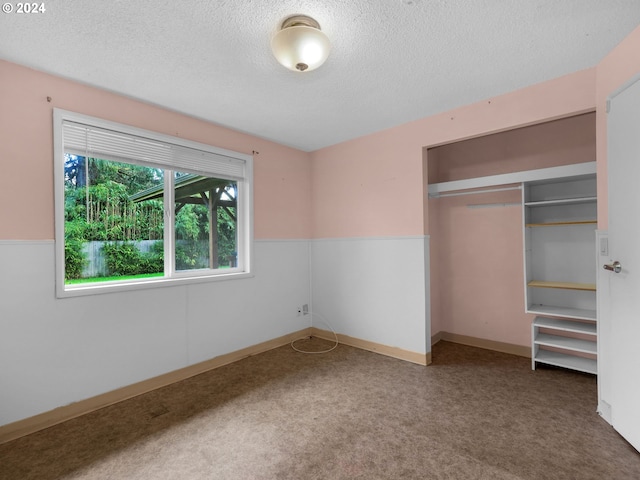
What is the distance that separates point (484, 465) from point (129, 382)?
104 inches

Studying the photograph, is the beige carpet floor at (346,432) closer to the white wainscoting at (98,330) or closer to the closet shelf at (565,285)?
the white wainscoting at (98,330)

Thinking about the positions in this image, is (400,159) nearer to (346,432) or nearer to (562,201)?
(562,201)

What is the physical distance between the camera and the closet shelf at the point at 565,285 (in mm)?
2672

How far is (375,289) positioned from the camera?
11.5 ft

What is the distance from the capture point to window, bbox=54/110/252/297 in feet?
7.68

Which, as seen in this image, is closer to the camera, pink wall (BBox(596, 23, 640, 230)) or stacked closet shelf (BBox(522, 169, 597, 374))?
pink wall (BBox(596, 23, 640, 230))

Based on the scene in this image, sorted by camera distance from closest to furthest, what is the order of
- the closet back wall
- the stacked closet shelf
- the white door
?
the white door
the stacked closet shelf
the closet back wall

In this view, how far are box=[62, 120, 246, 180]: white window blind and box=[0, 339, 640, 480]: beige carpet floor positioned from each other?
2.02m

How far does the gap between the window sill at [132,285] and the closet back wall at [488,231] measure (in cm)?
258

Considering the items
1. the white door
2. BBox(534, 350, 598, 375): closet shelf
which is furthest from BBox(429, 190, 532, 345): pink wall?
the white door

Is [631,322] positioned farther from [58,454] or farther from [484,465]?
[58,454]

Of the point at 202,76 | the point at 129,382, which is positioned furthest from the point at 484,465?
the point at 202,76

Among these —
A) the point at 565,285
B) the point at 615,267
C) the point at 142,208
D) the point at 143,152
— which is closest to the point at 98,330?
the point at 142,208

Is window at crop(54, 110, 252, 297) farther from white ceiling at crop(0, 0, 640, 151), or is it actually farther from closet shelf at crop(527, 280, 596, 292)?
closet shelf at crop(527, 280, 596, 292)
